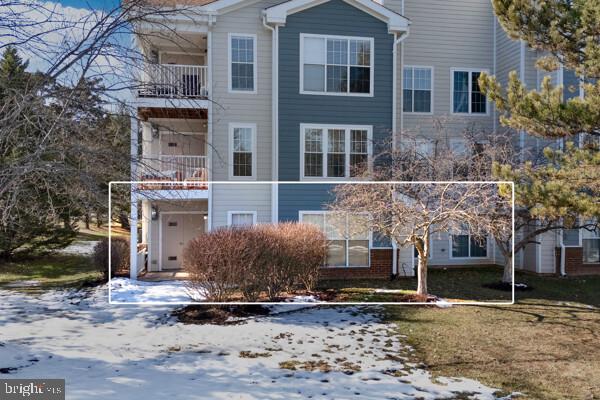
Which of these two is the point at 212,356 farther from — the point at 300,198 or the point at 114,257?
the point at 114,257

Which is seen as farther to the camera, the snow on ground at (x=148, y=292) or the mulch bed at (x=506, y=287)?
the mulch bed at (x=506, y=287)

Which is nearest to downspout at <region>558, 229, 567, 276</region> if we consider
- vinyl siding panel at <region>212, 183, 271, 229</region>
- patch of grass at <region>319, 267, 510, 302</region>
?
patch of grass at <region>319, 267, 510, 302</region>

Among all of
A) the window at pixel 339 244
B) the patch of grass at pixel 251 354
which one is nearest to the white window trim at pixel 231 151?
the window at pixel 339 244

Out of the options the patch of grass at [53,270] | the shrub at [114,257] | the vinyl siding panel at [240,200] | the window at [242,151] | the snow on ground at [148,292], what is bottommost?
the patch of grass at [53,270]

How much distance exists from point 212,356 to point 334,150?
8.00 m

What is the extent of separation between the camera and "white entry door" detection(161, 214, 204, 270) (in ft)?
46.8

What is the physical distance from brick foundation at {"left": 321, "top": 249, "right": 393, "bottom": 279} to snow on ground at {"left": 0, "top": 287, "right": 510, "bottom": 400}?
147 inches

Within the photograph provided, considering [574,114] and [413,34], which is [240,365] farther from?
[413,34]

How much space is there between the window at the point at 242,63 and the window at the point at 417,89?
5.28 meters

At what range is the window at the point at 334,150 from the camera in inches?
517

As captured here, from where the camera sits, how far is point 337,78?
13.3m

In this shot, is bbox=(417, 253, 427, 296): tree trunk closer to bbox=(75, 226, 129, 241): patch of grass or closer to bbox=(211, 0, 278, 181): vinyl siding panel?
bbox=(211, 0, 278, 181): vinyl siding panel

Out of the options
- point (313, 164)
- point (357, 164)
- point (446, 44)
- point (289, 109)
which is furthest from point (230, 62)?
point (446, 44)

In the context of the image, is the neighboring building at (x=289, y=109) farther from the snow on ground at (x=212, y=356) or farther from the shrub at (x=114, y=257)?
the snow on ground at (x=212, y=356)
